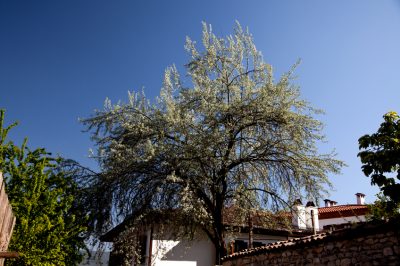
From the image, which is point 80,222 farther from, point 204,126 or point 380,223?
point 380,223

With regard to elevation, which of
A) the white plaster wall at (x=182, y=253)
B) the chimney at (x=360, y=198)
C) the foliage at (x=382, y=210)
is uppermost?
the chimney at (x=360, y=198)

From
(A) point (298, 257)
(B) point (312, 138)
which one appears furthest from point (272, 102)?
(A) point (298, 257)

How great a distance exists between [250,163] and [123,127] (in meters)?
5.90

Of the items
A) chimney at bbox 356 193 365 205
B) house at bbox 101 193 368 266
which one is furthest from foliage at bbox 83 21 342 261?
chimney at bbox 356 193 365 205

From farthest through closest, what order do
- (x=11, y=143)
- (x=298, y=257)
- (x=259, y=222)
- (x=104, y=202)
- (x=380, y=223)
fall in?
(x=259, y=222)
(x=104, y=202)
(x=11, y=143)
(x=298, y=257)
(x=380, y=223)

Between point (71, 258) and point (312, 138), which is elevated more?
point (312, 138)

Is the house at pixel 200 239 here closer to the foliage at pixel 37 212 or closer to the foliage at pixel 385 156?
the foliage at pixel 37 212

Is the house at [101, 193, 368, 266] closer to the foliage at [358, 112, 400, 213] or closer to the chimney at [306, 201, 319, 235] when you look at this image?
the chimney at [306, 201, 319, 235]

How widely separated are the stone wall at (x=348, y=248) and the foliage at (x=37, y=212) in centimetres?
663

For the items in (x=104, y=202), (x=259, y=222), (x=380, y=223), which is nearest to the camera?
(x=380, y=223)

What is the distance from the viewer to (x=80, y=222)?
14148mm

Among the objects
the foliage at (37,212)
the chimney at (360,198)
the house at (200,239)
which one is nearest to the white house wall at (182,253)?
the house at (200,239)

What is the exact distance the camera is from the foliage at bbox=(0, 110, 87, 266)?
9.88 metres

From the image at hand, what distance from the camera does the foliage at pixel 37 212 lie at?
9875mm
